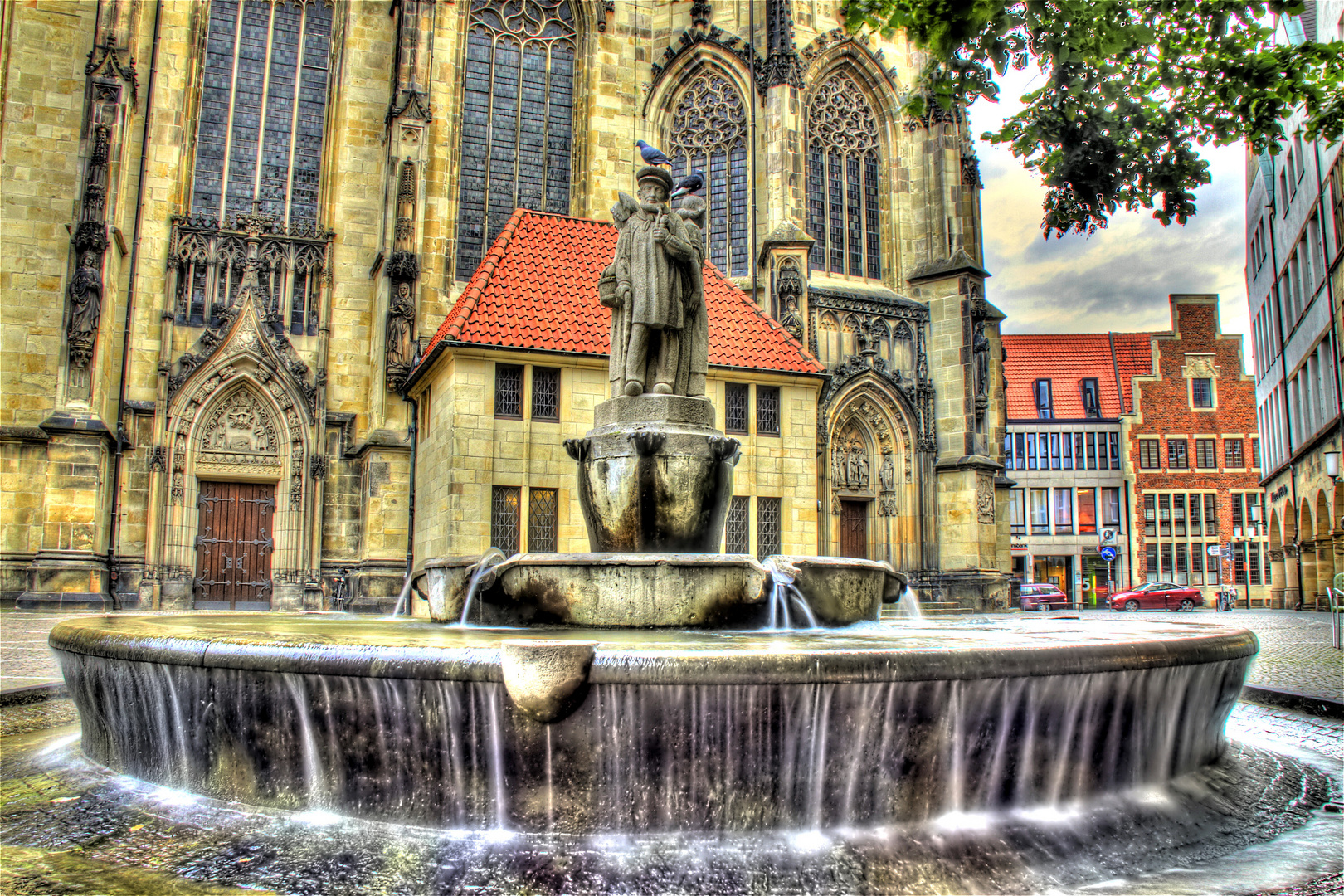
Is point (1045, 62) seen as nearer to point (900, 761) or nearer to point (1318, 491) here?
point (900, 761)

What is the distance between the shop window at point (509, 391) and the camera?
19953 mm

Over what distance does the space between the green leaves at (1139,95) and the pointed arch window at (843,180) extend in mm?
17415

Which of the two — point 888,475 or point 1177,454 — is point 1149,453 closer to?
point 1177,454

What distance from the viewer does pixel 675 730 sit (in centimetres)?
431

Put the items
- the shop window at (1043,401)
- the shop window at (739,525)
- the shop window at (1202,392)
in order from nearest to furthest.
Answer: the shop window at (739,525) < the shop window at (1202,392) < the shop window at (1043,401)

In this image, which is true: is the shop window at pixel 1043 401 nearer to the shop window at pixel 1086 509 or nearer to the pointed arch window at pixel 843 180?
the shop window at pixel 1086 509

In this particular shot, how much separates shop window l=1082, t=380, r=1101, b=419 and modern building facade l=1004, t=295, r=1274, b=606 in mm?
60

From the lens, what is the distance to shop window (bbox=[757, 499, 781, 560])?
73.0ft

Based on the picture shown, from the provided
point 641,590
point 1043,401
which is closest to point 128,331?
point 641,590

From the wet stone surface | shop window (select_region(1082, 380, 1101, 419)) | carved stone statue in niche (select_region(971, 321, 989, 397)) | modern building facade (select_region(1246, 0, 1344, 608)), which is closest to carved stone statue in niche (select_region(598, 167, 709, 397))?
the wet stone surface

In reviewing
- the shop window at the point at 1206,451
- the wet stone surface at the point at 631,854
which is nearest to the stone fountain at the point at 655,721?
the wet stone surface at the point at 631,854

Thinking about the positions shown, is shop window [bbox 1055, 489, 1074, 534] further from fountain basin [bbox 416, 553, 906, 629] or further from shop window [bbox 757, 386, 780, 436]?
fountain basin [bbox 416, 553, 906, 629]

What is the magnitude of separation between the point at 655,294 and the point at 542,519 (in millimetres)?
12558

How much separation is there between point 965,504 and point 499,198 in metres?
15.0
